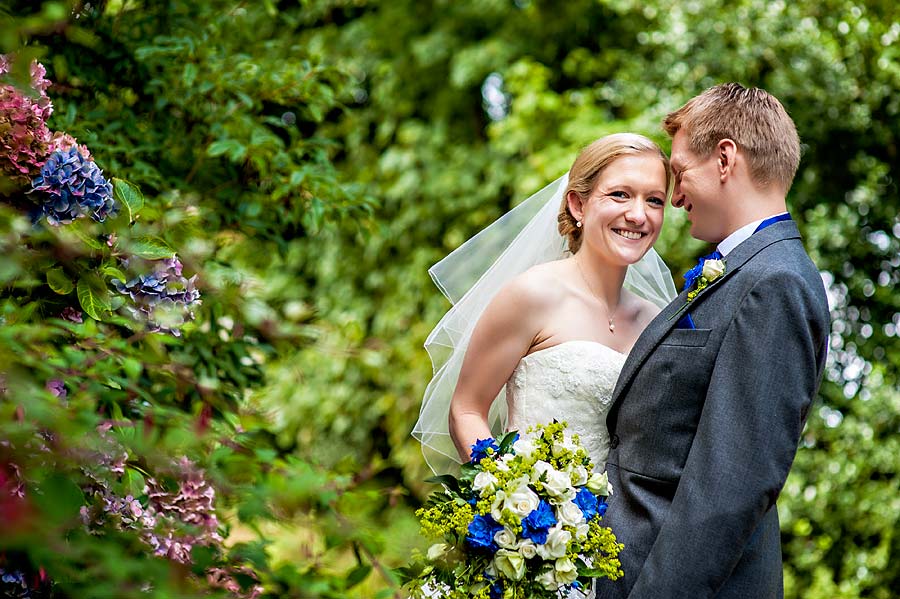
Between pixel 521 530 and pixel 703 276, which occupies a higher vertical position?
pixel 703 276

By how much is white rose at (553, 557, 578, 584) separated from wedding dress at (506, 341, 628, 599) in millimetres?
496

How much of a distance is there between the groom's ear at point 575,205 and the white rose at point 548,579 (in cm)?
122

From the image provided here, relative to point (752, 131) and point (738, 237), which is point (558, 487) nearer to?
point (738, 237)

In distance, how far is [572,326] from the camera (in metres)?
2.74

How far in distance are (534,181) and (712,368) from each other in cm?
407

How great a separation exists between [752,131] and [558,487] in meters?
1.01

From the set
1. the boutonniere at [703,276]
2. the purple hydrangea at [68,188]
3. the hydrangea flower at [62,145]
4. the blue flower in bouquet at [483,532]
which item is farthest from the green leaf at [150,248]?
the boutonniere at [703,276]

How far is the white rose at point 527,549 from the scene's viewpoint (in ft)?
6.95

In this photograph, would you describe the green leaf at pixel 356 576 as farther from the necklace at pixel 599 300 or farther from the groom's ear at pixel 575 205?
the groom's ear at pixel 575 205

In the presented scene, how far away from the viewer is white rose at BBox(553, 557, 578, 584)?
83.4 inches

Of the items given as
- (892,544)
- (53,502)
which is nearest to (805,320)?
(53,502)

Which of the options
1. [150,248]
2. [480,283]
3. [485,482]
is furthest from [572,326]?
[150,248]

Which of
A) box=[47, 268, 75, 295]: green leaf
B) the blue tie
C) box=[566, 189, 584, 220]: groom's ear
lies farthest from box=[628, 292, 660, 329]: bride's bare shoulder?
box=[47, 268, 75, 295]: green leaf

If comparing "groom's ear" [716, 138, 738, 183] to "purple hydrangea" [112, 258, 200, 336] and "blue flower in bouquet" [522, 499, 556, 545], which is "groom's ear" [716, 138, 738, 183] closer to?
"blue flower in bouquet" [522, 499, 556, 545]
